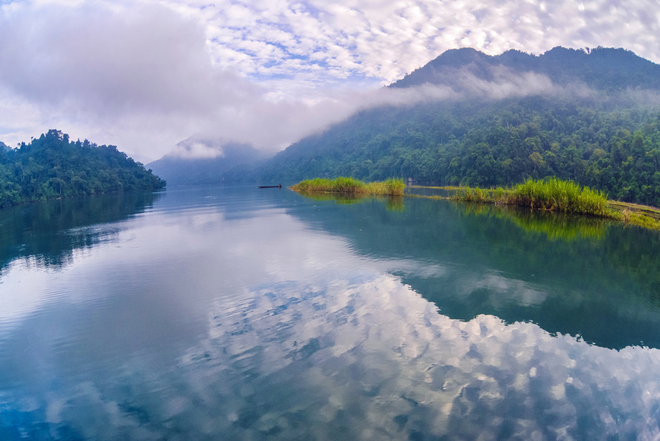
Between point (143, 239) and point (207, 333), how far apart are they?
1223 centimetres

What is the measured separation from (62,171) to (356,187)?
2731 inches

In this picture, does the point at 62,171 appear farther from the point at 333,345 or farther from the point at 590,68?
the point at 590,68

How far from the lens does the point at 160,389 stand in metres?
5.24

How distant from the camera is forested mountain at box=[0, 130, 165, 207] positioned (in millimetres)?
63500

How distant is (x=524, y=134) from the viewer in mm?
76875

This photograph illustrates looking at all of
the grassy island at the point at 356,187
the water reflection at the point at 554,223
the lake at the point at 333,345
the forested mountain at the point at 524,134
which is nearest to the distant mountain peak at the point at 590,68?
the forested mountain at the point at 524,134

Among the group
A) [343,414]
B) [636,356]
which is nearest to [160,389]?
[343,414]

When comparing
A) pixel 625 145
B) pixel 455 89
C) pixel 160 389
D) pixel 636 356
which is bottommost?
pixel 636 356

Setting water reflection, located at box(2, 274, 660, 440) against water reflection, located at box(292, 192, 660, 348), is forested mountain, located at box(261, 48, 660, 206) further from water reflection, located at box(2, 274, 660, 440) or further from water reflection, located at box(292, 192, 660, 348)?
water reflection, located at box(2, 274, 660, 440)

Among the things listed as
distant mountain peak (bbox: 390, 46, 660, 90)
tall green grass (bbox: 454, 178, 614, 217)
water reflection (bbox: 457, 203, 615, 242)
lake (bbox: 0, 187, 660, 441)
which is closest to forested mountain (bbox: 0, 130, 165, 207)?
lake (bbox: 0, 187, 660, 441)

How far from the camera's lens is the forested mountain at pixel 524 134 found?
156ft

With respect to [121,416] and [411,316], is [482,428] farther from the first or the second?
[121,416]

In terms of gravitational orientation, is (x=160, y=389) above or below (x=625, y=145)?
below

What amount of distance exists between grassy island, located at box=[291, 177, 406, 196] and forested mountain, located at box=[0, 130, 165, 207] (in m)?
42.2
